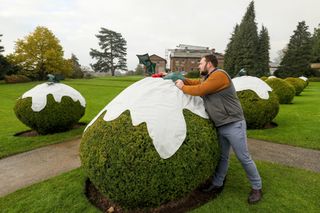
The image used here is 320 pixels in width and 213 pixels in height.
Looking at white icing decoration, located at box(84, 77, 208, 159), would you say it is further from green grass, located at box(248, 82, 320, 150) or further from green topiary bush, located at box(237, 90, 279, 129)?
green topiary bush, located at box(237, 90, 279, 129)

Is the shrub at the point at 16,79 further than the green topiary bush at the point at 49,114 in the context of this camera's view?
Yes

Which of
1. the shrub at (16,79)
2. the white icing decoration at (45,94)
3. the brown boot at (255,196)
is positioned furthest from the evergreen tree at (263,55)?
the brown boot at (255,196)

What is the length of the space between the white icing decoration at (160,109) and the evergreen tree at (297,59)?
1649 inches

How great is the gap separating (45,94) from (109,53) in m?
65.4

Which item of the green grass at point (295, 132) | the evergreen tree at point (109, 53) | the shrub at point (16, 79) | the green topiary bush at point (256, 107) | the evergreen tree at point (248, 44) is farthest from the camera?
the evergreen tree at point (109, 53)

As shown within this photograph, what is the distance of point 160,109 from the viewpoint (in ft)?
9.43

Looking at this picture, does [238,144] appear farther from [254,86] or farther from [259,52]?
[259,52]

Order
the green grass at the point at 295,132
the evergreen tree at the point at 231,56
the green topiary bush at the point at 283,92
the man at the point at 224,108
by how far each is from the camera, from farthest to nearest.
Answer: the evergreen tree at the point at 231,56 < the green topiary bush at the point at 283,92 < the green grass at the point at 295,132 < the man at the point at 224,108

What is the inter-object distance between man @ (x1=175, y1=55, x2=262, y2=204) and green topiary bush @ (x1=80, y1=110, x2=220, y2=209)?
0.29 m

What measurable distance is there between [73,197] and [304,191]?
3.59 metres

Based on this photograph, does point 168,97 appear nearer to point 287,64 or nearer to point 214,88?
point 214,88

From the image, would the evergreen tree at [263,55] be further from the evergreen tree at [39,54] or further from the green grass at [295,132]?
the evergreen tree at [39,54]

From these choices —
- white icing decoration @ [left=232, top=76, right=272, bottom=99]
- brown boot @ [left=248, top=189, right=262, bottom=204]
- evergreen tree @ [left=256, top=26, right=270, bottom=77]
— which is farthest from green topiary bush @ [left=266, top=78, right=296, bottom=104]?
evergreen tree @ [left=256, top=26, right=270, bottom=77]

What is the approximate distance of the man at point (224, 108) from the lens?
2967 mm
